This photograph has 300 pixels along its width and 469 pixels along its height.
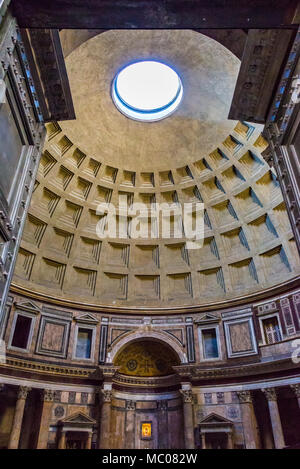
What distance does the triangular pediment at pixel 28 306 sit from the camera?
1747 centimetres

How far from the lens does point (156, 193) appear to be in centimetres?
2194

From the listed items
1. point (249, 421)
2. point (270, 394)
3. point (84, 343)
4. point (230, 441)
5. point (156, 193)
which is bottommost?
point (230, 441)

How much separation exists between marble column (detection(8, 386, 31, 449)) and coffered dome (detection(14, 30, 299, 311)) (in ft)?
16.5

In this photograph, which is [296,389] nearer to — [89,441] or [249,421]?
[249,421]

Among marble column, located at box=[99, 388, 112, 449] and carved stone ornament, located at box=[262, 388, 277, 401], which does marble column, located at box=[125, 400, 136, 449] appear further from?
carved stone ornament, located at box=[262, 388, 277, 401]

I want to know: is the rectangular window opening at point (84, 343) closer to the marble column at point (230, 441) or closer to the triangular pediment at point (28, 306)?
the triangular pediment at point (28, 306)

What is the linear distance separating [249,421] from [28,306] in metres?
12.5

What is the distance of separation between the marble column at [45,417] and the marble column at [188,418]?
21.9 feet

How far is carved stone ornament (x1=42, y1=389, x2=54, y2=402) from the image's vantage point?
54.4 ft

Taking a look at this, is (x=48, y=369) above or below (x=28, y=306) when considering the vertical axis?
below

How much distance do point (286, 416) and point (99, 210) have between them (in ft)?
50.4

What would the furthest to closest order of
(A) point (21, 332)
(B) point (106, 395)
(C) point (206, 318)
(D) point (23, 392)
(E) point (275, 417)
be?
(C) point (206, 318) → (A) point (21, 332) → (B) point (106, 395) → (D) point (23, 392) → (E) point (275, 417)

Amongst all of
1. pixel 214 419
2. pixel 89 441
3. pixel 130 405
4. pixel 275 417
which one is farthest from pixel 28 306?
pixel 275 417
